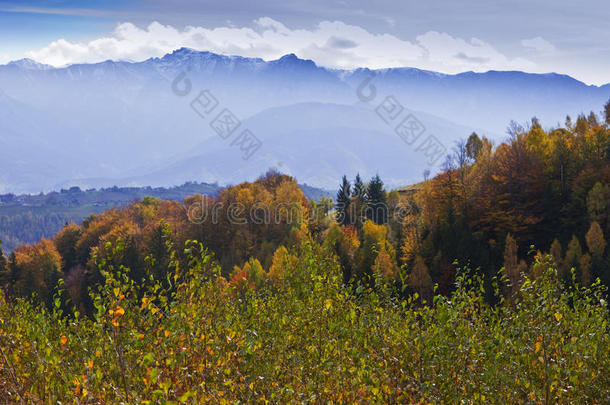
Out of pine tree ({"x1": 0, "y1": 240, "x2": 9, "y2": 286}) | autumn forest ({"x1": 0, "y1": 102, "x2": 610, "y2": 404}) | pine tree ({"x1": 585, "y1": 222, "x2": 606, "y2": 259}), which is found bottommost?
pine tree ({"x1": 0, "y1": 240, "x2": 9, "y2": 286})

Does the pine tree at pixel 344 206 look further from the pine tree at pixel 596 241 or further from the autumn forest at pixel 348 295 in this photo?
the pine tree at pixel 596 241

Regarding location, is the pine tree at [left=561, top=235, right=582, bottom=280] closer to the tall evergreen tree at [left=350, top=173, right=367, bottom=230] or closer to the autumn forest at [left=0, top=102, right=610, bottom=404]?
the autumn forest at [left=0, top=102, right=610, bottom=404]

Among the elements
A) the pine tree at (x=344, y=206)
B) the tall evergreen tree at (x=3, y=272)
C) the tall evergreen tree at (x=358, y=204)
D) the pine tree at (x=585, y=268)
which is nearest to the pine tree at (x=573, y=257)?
the pine tree at (x=585, y=268)

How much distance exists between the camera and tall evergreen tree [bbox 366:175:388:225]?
8762 centimetres

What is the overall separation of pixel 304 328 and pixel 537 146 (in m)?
70.6

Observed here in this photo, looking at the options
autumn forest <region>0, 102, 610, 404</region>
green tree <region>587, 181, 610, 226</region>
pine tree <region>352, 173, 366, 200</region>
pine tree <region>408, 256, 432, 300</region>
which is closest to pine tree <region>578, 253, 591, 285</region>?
autumn forest <region>0, 102, 610, 404</region>

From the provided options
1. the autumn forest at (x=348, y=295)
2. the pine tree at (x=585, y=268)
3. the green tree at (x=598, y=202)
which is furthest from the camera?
the green tree at (x=598, y=202)

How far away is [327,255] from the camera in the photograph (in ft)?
40.4

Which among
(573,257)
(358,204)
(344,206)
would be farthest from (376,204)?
(573,257)

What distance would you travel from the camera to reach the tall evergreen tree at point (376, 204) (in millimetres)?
87625

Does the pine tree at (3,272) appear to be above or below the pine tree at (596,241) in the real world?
below

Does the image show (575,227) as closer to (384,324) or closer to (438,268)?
(438,268)

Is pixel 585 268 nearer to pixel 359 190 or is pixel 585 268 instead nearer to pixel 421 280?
pixel 421 280

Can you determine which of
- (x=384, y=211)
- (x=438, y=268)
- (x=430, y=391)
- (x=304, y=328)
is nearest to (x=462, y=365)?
(x=430, y=391)
